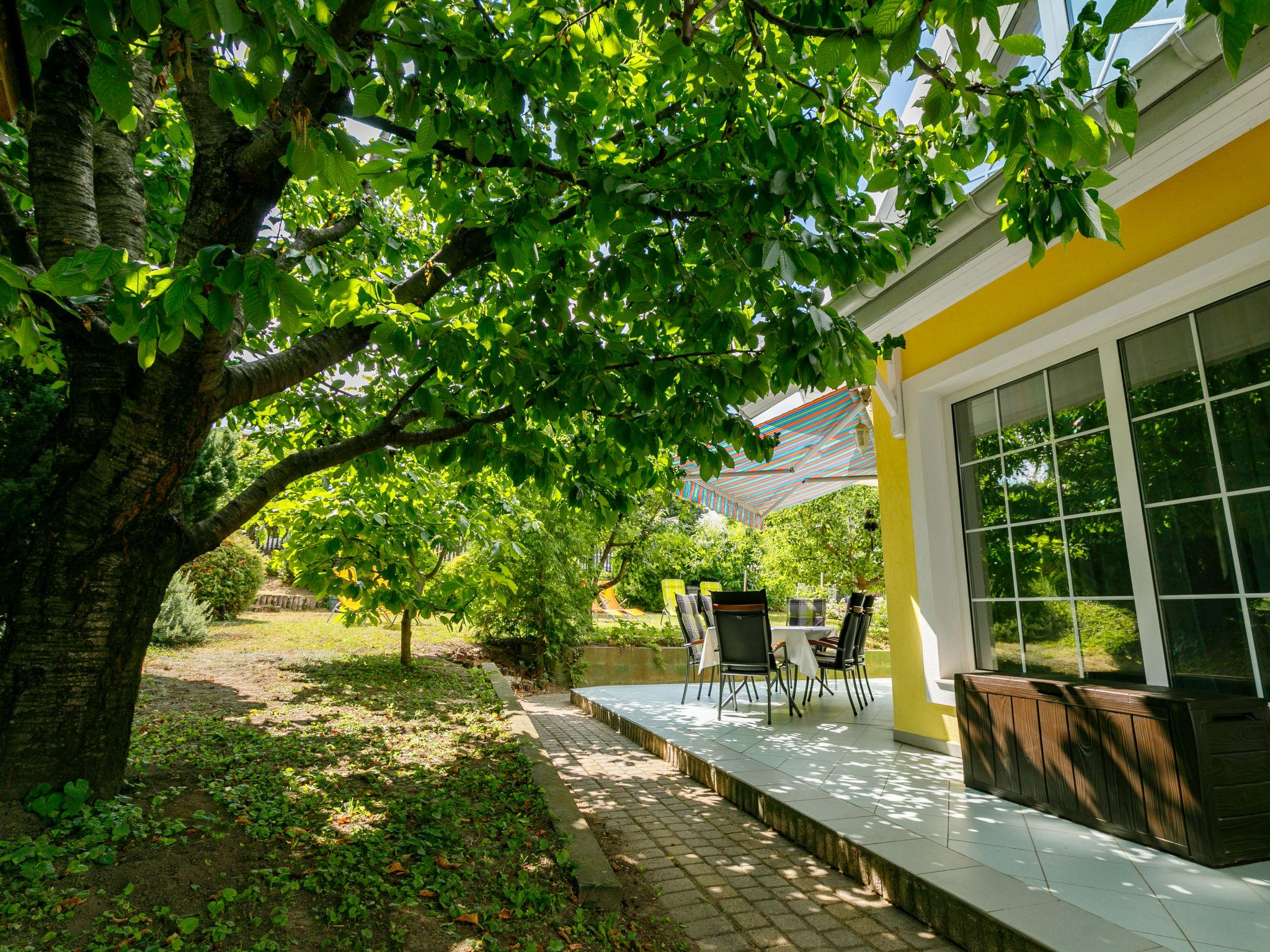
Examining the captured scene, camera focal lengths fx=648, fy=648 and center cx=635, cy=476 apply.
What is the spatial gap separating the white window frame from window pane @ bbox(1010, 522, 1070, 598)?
0.51 m

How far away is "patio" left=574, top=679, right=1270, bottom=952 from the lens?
2.46 m

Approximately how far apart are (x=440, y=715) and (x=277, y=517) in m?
2.45

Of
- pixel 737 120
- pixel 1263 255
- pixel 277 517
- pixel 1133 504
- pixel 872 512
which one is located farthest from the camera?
pixel 872 512

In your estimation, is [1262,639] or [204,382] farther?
[1262,639]

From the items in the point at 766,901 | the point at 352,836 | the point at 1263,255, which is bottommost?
the point at 766,901

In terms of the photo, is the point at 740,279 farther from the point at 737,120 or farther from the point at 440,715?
the point at 440,715

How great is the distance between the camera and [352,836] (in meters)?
2.99

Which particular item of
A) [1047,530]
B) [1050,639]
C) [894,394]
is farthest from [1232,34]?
[894,394]

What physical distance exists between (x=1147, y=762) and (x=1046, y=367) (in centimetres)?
268

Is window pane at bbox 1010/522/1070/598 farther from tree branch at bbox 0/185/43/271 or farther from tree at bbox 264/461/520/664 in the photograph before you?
tree branch at bbox 0/185/43/271

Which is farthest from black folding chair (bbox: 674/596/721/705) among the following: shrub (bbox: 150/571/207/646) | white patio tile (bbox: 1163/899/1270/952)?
white patio tile (bbox: 1163/899/1270/952)

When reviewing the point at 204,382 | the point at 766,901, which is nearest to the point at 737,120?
the point at 204,382

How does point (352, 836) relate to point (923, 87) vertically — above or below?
below

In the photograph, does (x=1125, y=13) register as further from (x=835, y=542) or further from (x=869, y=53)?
(x=835, y=542)
